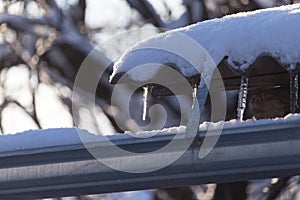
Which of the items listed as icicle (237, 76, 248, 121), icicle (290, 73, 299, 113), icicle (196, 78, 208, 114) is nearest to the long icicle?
icicle (196, 78, 208, 114)

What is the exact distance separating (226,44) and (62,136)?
0.65m

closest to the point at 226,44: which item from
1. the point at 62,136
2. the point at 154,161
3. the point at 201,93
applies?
the point at 201,93

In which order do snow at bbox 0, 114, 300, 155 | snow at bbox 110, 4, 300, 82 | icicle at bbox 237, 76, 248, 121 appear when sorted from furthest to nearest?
icicle at bbox 237, 76, 248, 121, snow at bbox 0, 114, 300, 155, snow at bbox 110, 4, 300, 82

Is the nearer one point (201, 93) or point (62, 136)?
point (201, 93)

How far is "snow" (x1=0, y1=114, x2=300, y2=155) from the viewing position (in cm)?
288

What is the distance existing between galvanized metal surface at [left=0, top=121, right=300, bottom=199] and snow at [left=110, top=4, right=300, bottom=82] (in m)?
0.21

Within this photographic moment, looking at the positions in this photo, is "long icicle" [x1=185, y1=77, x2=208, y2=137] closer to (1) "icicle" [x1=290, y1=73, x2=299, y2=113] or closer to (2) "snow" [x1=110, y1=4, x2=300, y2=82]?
(2) "snow" [x1=110, y1=4, x2=300, y2=82]

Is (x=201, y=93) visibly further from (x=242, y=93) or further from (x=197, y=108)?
(x=242, y=93)

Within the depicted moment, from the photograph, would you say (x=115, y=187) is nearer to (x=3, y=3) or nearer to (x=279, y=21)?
(x=279, y=21)

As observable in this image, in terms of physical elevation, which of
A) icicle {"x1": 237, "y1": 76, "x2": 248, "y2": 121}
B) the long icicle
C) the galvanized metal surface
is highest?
icicle {"x1": 237, "y1": 76, "x2": 248, "y2": 121}

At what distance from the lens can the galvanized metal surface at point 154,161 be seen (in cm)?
280

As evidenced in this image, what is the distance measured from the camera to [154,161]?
2.96m

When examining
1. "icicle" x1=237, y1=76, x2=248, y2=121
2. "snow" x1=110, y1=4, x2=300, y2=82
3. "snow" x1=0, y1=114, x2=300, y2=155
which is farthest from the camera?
"icicle" x1=237, y1=76, x2=248, y2=121

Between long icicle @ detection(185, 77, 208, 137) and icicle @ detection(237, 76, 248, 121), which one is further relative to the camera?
icicle @ detection(237, 76, 248, 121)
